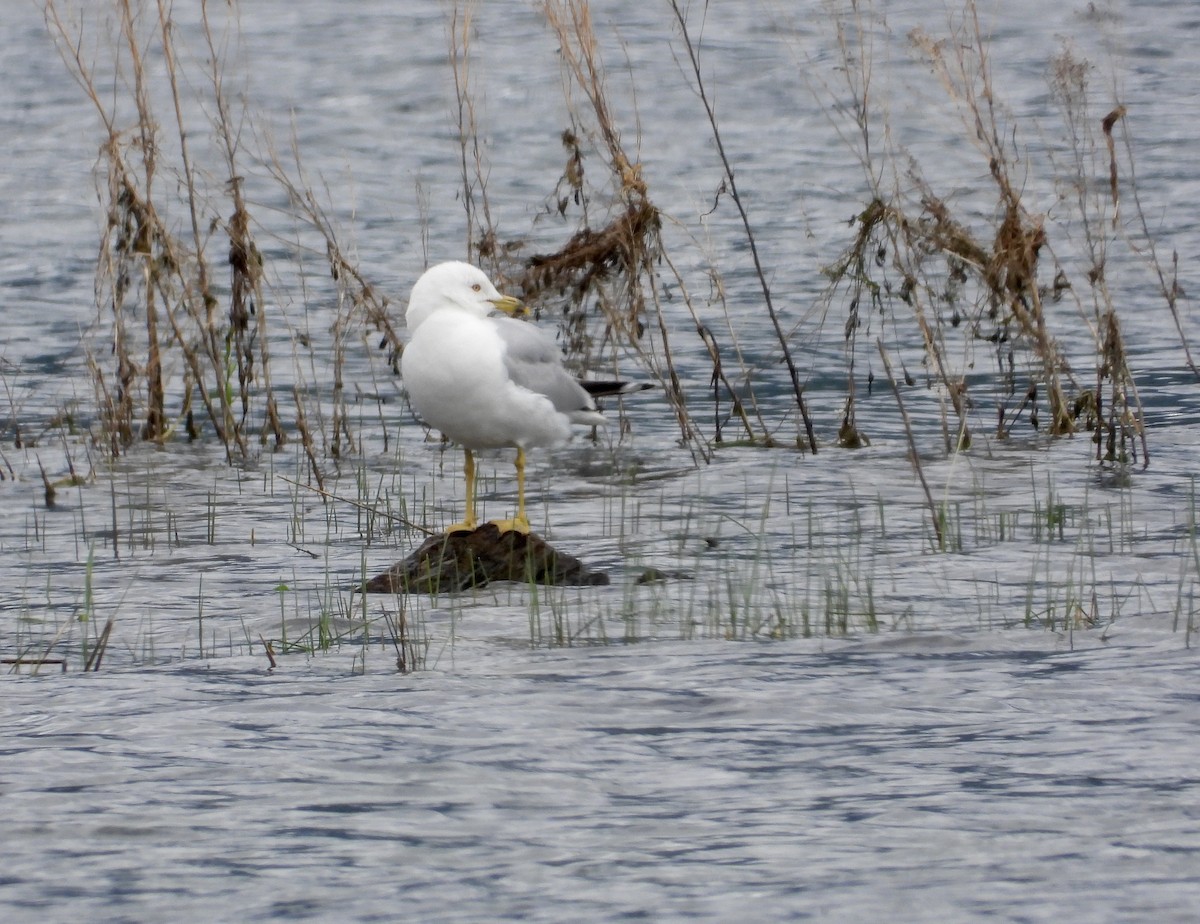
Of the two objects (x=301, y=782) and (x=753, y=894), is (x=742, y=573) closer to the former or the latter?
(x=301, y=782)

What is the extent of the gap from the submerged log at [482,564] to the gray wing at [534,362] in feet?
2.27

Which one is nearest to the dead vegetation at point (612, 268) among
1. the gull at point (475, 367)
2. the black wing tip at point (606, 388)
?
the black wing tip at point (606, 388)

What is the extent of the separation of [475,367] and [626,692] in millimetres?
2334

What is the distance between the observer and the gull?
7.78 metres

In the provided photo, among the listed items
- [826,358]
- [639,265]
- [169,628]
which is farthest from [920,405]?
[169,628]

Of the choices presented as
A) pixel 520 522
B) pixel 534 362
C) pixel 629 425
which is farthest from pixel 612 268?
pixel 520 522

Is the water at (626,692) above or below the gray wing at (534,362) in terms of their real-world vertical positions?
below

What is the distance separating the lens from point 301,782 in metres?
4.96

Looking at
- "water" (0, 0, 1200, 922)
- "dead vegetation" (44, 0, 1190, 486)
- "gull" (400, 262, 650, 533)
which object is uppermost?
"dead vegetation" (44, 0, 1190, 486)

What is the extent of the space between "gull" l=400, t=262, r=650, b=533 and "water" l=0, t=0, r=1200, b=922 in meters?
0.63

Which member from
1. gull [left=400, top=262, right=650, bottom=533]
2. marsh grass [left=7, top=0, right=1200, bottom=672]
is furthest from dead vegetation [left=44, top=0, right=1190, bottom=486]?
gull [left=400, top=262, right=650, bottom=533]

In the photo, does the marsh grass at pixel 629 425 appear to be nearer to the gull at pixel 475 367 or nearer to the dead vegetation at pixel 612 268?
the dead vegetation at pixel 612 268

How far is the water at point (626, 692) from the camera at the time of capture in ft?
14.1

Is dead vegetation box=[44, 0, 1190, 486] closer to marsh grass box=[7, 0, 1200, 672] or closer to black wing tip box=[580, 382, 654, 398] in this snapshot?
marsh grass box=[7, 0, 1200, 672]
